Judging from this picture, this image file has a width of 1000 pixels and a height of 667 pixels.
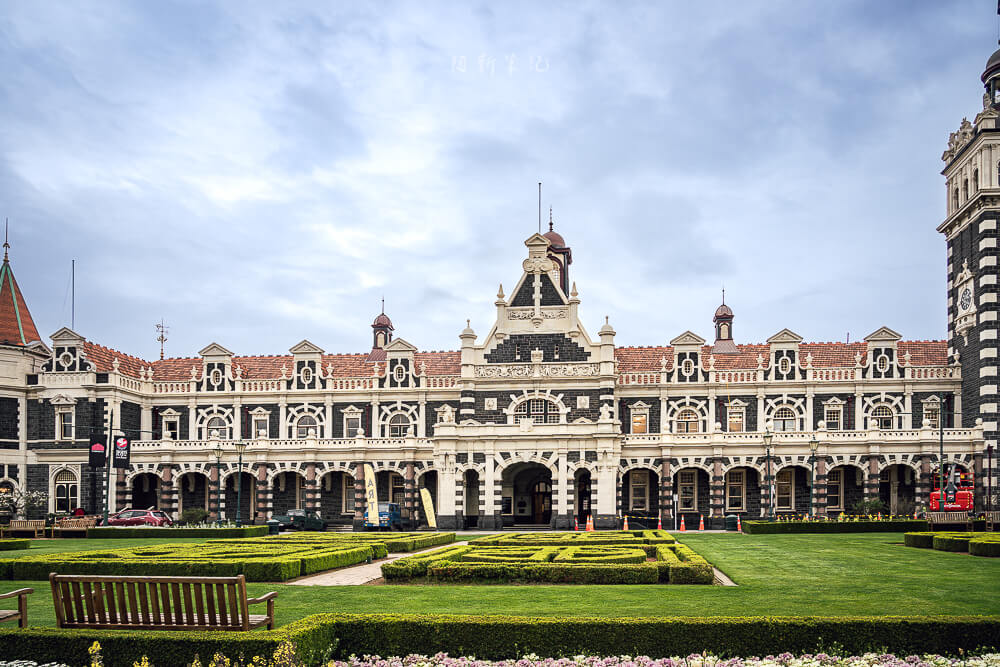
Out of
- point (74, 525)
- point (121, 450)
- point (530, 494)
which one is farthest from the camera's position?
point (530, 494)

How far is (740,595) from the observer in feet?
63.2

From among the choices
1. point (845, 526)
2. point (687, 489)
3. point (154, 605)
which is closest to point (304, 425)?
point (687, 489)

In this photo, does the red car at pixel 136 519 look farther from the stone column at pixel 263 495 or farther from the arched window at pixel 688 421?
the arched window at pixel 688 421

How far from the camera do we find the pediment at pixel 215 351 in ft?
218

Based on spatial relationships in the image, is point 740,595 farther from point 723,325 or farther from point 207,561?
point 723,325

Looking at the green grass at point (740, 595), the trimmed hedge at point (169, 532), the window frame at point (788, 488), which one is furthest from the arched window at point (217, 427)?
the green grass at point (740, 595)

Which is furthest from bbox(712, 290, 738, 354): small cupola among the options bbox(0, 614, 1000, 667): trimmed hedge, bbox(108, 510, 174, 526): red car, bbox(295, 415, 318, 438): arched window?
bbox(0, 614, 1000, 667): trimmed hedge

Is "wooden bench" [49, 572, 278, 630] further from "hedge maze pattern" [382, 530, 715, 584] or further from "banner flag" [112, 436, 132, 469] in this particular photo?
"banner flag" [112, 436, 132, 469]

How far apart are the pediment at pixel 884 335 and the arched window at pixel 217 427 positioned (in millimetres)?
46019

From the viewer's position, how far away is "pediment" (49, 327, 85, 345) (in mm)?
62438

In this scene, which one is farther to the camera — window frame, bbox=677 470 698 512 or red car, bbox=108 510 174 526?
window frame, bbox=677 470 698 512

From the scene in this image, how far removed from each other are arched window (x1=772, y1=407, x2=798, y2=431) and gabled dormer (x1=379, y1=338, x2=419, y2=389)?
990 inches

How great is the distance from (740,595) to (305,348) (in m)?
50.7

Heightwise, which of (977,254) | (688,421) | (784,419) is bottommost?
(688,421)
